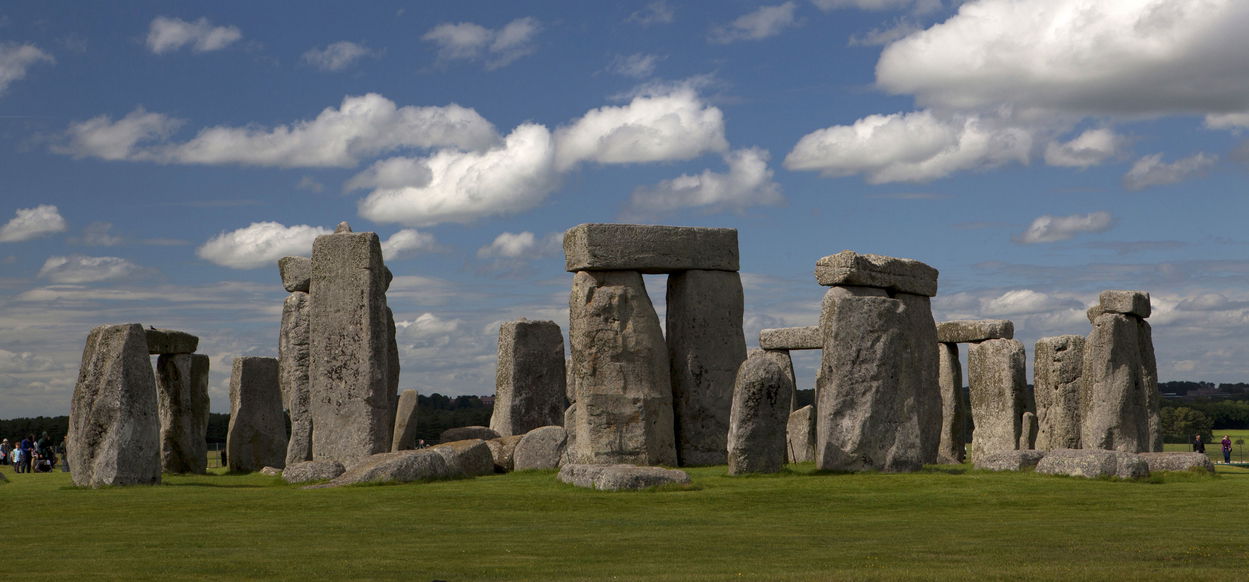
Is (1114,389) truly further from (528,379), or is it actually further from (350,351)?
(350,351)

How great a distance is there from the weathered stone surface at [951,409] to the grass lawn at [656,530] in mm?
6619

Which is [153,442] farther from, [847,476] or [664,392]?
[847,476]

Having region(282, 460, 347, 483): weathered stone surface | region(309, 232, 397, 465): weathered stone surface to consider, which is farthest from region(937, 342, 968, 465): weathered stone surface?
region(282, 460, 347, 483): weathered stone surface

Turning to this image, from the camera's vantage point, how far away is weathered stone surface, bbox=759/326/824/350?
1138 inches

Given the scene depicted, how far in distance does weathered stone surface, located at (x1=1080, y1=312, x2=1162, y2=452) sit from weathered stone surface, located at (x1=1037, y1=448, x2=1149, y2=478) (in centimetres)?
402

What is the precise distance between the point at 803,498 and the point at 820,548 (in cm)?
419

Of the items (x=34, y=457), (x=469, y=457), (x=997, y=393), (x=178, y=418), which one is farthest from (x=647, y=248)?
(x=34, y=457)

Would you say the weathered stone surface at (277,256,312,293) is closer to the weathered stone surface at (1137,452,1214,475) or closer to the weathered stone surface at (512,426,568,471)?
the weathered stone surface at (512,426,568,471)

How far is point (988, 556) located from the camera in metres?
10.8

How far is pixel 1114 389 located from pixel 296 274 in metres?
13.9

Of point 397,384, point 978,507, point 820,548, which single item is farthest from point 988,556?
point 397,384

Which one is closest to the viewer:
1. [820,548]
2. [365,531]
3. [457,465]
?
[820,548]

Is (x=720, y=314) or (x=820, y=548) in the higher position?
(x=720, y=314)

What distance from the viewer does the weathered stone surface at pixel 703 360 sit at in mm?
21609
